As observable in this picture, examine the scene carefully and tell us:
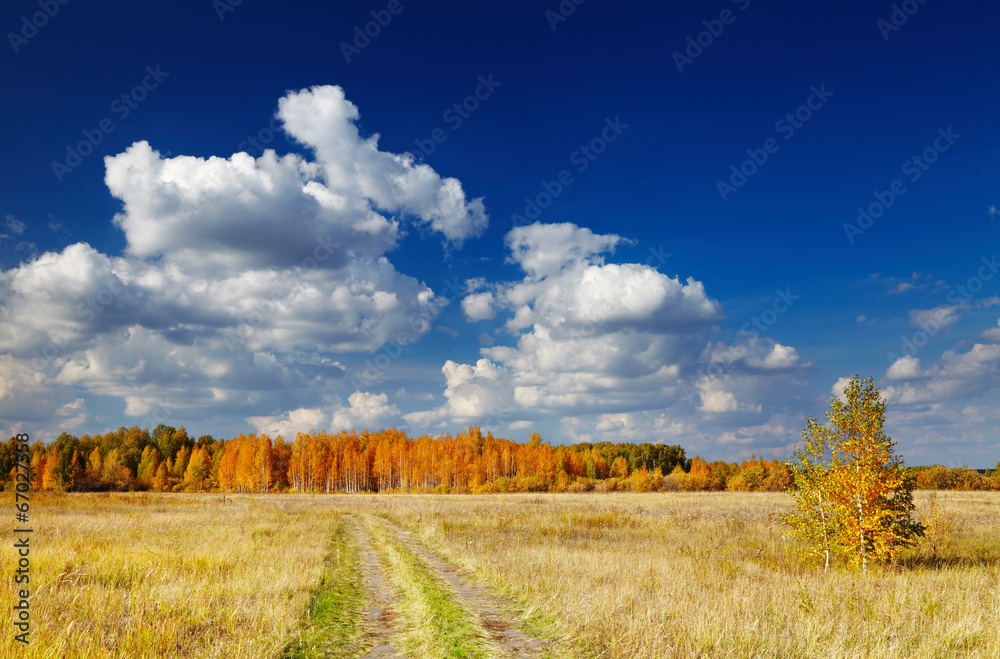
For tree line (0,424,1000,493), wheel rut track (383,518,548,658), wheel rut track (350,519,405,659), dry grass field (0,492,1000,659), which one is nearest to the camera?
dry grass field (0,492,1000,659)

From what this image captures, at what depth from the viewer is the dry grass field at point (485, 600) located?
8562 millimetres

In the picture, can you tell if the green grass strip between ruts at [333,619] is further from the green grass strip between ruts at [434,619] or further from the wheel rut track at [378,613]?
the green grass strip between ruts at [434,619]

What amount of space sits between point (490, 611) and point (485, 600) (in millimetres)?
988

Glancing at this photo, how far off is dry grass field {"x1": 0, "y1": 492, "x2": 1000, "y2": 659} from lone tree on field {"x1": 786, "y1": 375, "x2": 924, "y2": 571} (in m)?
0.91

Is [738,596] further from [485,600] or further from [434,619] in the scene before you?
[434,619]

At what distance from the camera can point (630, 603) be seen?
10711 millimetres

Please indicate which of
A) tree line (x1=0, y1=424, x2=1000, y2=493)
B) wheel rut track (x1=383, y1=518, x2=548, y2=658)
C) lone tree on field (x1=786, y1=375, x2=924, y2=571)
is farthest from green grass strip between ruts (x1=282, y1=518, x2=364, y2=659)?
tree line (x1=0, y1=424, x2=1000, y2=493)

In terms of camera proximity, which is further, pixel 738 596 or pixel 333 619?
pixel 738 596

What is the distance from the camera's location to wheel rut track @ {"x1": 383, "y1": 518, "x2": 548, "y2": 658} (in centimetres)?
893

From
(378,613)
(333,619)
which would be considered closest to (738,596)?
(378,613)

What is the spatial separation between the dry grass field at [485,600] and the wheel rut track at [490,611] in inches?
2.2

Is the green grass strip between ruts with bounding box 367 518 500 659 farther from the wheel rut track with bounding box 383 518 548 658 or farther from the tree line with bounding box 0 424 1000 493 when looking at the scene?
the tree line with bounding box 0 424 1000 493

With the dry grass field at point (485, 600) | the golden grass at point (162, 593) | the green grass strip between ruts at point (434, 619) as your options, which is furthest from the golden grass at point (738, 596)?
the golden grass at point (162, 593)

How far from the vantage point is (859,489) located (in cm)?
1530
